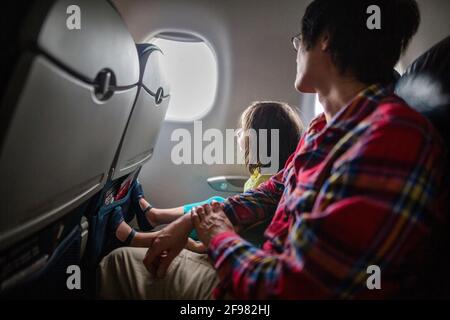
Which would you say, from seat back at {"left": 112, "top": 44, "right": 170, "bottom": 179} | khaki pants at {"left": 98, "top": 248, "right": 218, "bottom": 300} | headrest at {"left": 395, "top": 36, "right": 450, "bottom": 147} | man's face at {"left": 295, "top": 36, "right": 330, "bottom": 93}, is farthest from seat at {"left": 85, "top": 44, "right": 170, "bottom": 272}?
headrest at {"left": 395, "top": 36, "right": 450, "bottom": 147}

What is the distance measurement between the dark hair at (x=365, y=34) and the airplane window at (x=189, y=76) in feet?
3.77

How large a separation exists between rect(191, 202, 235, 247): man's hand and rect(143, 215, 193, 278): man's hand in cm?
9

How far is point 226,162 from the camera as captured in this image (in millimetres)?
1908

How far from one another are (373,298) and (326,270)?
0.16 metres

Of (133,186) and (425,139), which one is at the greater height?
(425,139)

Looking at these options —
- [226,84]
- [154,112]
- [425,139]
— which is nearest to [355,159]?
[425,139]

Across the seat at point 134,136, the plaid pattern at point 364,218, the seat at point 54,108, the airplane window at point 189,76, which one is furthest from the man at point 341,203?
the airplane window at point 189,76

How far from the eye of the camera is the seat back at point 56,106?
1.37 ft

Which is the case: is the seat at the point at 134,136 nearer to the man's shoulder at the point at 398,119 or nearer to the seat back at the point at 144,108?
the seat back at the point at 144,108

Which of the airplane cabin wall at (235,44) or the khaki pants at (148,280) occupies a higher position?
the airplane cabin wall at (235,44)

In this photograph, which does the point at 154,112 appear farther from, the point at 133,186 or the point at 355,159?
the point at 355,159

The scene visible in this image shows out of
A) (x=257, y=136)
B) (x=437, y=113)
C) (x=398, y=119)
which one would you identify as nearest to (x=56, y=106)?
(x=398, y=119)

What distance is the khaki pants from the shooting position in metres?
0.77

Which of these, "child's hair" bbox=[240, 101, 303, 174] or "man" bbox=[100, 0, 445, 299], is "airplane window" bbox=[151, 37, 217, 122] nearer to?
"child's hair" bbox=[240, 101, 303, 174]
